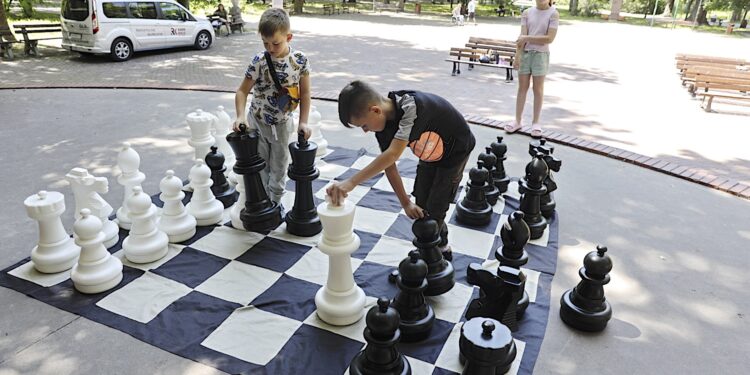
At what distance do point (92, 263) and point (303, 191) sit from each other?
112 centimetres

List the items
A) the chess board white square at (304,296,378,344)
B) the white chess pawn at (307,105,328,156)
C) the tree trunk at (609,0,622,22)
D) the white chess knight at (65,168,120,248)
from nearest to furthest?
the chess board white square at (304,296,378,344)
the white chess knight at (65,168,120,248)
the white chess pawn at (307,105,328,156)
the tree trunk at (609,0,622,22)

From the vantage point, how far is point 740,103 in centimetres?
722

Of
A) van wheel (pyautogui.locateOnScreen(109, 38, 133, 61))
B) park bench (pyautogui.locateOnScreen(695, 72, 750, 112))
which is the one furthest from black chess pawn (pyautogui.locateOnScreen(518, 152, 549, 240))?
van wheel (pyautogui.locateOnScreen(109, 38, 133, 61))

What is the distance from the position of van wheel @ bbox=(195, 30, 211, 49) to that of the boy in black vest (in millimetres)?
9440

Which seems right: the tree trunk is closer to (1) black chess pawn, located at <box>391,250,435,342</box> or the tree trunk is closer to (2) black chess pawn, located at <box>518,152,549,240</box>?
(2) black chess pawn, located at <box>518,152,549,240</box>

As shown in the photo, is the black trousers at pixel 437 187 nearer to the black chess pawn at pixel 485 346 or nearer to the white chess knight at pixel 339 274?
the white chess knight at pixel 339 274

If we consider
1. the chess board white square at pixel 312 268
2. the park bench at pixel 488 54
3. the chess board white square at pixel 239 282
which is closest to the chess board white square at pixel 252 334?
the chess board white square at pixel 239 282

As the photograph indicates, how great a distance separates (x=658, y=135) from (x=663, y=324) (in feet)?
12.1

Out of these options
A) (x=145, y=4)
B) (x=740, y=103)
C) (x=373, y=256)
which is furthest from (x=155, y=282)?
(x=145, y=4)

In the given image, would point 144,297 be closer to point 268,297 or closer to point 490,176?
point 268,297

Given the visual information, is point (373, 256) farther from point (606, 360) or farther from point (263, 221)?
point (606, 360)

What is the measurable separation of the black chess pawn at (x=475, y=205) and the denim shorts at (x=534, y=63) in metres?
2.09

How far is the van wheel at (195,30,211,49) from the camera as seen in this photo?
10508 mm

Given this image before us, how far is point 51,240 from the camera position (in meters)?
2.40
